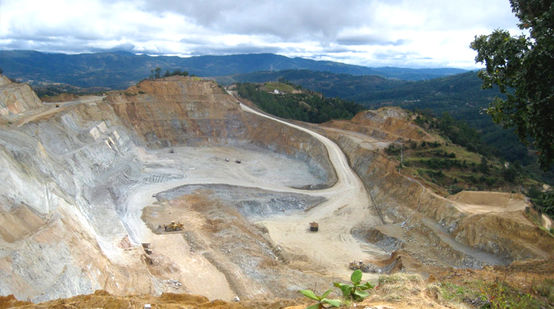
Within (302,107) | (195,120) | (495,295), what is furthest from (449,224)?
(302,107)

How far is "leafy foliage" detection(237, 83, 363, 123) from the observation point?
251 feet

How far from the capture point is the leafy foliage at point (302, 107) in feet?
251

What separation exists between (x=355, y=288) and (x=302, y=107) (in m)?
73.1

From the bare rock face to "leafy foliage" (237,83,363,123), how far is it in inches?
1722

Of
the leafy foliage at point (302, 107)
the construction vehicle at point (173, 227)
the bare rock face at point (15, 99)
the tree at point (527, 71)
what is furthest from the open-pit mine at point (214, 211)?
the tree at point (527, 71)

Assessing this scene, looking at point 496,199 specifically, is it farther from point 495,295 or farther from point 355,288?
point 355,288

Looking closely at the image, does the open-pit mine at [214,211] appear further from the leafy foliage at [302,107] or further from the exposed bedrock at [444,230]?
the leafy foliage at [302,107]

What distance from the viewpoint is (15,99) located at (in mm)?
44500

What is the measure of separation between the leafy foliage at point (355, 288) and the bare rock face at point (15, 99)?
45.5 metres

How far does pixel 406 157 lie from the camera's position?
47.3 m

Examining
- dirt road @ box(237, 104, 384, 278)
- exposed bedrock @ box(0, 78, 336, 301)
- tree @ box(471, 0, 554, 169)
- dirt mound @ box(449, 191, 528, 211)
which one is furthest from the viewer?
dirt road @ box(237, 104, 384, 278)

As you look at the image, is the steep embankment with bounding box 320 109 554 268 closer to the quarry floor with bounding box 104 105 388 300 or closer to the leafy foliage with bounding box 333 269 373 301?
the quarry floor with bounding box 104 105 388 300

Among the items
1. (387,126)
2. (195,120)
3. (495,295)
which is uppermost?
(387,126)

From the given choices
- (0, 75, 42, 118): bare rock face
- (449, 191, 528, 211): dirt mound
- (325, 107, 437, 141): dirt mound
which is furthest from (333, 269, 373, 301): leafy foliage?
(325, 107, 437, 141): dirt mound
